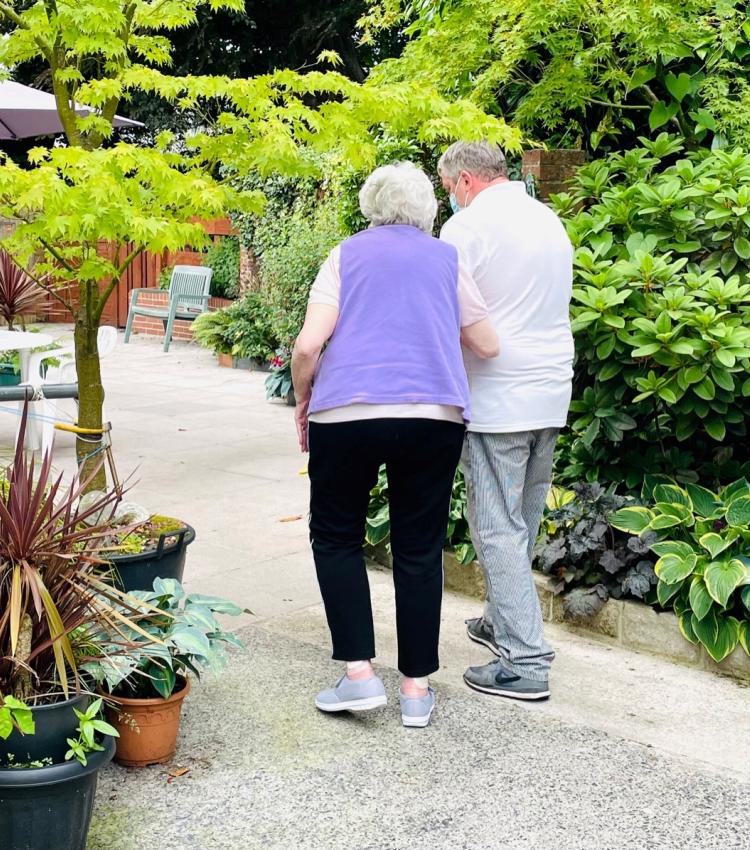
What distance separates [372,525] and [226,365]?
825 cm

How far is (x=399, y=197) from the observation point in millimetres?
3527

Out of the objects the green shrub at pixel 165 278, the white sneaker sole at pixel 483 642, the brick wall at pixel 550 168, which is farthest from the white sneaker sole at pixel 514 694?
the green shrub at pixel 165 278

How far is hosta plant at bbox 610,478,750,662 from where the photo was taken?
13.6 feet

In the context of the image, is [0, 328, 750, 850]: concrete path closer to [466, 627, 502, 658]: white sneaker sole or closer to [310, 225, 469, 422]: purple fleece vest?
[466, 627, 502, 658]: white sneaker sole

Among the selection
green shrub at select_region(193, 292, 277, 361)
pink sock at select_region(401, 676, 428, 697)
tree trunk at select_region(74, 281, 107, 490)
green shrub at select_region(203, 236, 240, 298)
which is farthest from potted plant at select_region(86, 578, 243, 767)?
green shrub at select_region(203, 236, 240, 298)

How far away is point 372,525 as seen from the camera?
537 centimetres

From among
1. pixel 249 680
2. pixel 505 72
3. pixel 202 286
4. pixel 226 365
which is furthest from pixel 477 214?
pixel 202 286

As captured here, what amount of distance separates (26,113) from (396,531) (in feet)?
20.8

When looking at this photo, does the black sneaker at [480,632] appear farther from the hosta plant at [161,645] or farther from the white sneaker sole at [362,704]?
the hosta plant at [161,645]

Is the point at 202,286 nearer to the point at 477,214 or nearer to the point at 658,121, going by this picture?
the point at 658,121

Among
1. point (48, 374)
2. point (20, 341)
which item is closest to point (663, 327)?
point (20, 341)

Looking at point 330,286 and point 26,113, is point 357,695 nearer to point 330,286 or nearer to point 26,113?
point 330,286

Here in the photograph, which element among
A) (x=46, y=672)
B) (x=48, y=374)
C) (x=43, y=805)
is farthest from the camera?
(x=48, y=374)

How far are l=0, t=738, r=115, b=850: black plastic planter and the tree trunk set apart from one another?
216cm
